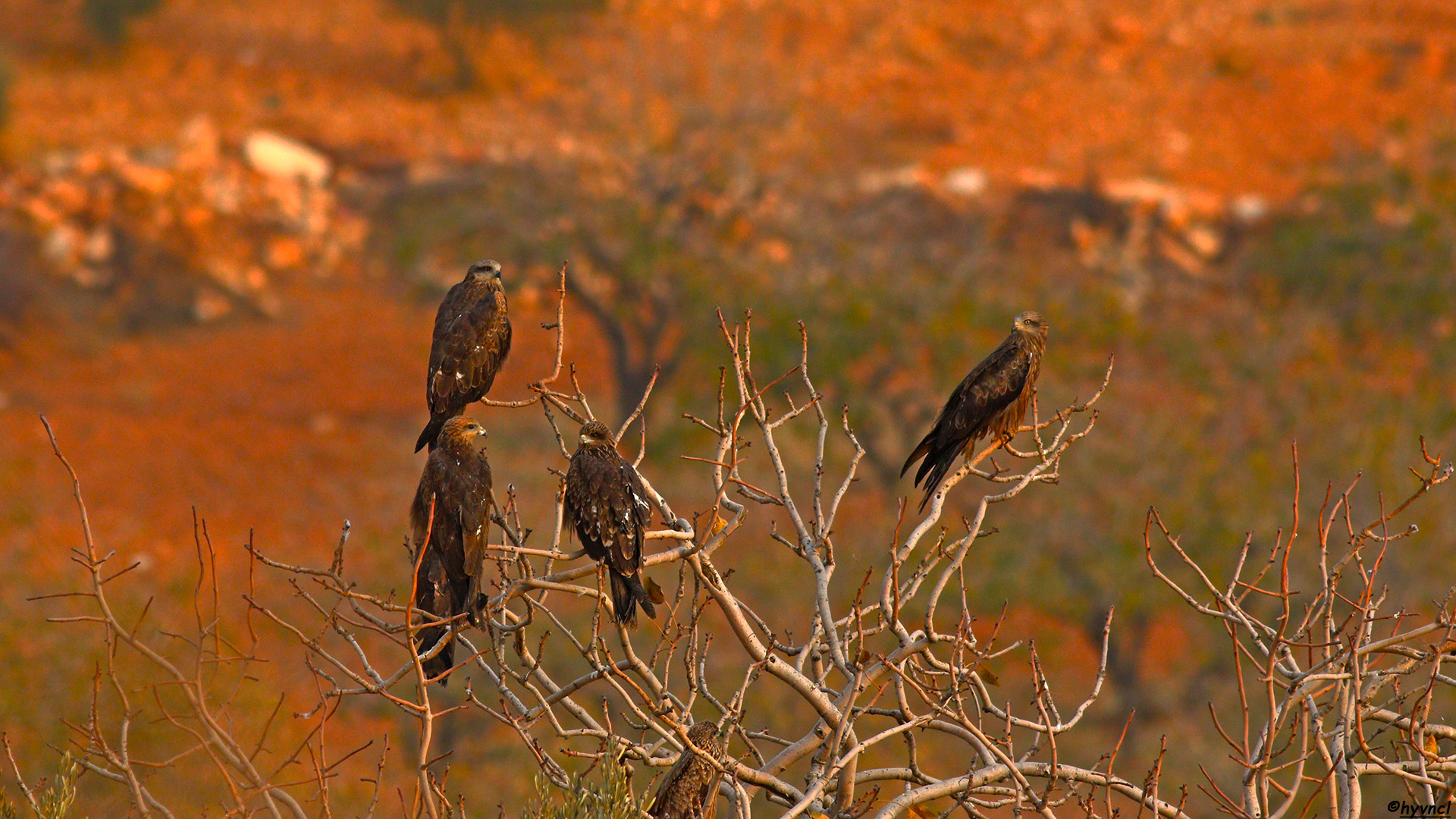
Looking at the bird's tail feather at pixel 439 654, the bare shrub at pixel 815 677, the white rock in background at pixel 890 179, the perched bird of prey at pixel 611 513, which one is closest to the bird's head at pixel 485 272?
the bare shrub at pixel 815 677

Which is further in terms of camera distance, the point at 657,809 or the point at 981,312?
the point at 981,312

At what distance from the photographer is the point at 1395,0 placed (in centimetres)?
4431

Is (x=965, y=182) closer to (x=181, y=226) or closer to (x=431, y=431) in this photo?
(x=181, y=226)

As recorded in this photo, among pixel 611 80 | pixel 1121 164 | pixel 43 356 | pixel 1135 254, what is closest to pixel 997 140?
pixel 1121 164

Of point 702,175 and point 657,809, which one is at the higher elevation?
point 657,809

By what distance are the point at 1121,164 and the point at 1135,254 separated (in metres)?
4.18

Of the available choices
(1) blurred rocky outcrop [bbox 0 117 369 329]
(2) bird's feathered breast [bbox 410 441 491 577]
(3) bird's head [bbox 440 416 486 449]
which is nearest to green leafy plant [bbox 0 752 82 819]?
(2) bird's feathered breast [bbox 410 441 491 577]

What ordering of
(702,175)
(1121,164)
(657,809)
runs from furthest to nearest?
(1121,164)
(702,175)
(657,809)

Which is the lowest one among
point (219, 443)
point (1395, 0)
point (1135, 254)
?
point (219, 443)

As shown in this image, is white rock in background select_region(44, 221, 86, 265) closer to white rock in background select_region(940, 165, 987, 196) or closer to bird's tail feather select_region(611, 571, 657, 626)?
white rock in background select_region(940, 165, 987, 196)

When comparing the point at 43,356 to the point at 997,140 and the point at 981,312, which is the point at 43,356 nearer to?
the point at 981,312

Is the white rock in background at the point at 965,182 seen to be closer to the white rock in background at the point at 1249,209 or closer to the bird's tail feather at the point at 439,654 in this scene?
the white rock in background at the point at 1249,209

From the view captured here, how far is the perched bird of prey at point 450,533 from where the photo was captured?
5188 mm

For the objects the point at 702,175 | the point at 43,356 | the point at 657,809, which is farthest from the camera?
the point at 43,356
